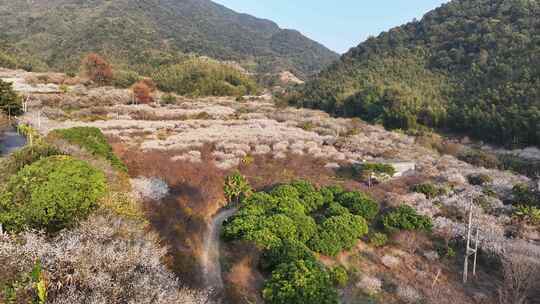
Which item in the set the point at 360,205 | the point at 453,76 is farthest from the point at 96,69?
the point at 453,76

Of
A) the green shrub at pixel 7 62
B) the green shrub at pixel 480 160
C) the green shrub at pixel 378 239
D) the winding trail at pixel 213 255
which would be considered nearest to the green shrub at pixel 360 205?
the green shrub at pixel 378 239

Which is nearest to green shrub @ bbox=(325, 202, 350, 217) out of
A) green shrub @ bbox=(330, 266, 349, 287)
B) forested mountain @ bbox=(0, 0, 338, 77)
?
green shrub @ bbox=(330, 266, 349, 287)

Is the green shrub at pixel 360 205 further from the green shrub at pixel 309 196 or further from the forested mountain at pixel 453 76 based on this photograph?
the forested mountain at pixel 453 76

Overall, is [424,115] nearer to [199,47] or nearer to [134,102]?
[134,102]

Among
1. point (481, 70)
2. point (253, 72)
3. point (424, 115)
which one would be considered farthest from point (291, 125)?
point (253, 72)

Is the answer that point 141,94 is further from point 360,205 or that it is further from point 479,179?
point 479,179

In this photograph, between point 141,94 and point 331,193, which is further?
point 141,94

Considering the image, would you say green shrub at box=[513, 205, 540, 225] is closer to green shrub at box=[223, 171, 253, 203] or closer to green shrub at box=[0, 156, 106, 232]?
green shrub at box=[223, 171, 253, 203]
